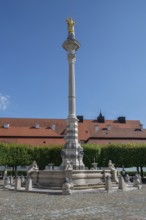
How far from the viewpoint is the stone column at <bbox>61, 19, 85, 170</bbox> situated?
31.5 m

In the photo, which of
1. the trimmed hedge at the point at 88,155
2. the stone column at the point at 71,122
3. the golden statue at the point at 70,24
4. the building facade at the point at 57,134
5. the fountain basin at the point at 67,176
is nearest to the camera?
the fountain basin at the point at 67,176

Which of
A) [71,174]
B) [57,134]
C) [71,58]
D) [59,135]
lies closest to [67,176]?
[71,174]

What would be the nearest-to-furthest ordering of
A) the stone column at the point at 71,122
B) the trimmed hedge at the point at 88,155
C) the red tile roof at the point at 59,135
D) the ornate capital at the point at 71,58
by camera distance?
the stone column at the point at 71,122, the ornate capital at the point at 71,58, the trimmed hedge at the point at 88,155, the red tile roof at the point at 59,135

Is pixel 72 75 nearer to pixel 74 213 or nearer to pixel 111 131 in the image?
pixel 74 213

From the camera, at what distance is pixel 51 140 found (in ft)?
227

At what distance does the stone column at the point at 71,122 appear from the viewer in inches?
1240

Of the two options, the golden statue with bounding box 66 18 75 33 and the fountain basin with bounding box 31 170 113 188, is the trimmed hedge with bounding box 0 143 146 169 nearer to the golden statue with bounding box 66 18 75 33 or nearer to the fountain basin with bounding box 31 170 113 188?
the fountain basin with bounding box 31 170 113 188

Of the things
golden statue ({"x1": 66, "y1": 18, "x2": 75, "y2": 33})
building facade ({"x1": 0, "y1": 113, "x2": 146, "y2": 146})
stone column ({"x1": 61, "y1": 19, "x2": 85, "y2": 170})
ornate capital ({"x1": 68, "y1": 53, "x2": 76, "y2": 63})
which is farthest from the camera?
building facade ({"x1": 0, "y1": 113, "x2": 146, "y2": 146})

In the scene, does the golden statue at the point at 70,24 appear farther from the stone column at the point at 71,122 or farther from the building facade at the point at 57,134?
the building facade at the point at 57,134

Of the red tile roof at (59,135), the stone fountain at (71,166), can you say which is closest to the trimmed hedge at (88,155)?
the red tile roof at (59,135)

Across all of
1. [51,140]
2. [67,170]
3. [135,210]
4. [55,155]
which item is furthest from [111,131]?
[135,210]

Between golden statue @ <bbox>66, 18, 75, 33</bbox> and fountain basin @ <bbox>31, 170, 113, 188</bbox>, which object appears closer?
fountain basin @ <bbox>31, 170, 113, 188</bbox>

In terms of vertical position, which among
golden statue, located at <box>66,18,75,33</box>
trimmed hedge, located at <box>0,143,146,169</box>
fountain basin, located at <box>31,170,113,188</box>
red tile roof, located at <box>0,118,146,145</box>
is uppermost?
golden statue, located at <box>66,18,75,33</box>

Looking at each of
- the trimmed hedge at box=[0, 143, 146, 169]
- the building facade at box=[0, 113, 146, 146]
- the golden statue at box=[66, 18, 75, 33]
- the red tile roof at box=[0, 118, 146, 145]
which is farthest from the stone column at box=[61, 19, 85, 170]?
the red tile roof at box=[0, 118, 146, 145]
